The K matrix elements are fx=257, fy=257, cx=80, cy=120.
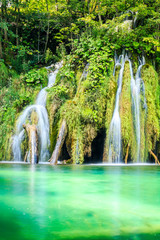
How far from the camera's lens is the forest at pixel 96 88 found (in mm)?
8688

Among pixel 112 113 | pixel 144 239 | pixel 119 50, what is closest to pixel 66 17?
pixel 119 50

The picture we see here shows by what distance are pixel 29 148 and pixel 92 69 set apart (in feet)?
12.5

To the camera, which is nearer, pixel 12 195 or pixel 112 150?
pixel 12 195

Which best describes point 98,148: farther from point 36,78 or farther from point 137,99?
point 36,78

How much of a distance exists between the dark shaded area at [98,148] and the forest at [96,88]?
0.04 meters

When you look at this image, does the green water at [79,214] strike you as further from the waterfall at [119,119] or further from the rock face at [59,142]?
the waterfall at [119,119]

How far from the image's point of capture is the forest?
8.69 meters

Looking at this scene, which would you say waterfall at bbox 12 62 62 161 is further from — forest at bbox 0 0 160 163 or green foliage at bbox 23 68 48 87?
green foliage at bbox 23 68 48 87

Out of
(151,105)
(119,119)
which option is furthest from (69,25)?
(119,119)

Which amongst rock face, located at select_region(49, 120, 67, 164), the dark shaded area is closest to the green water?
rock face, located at select_region(49, 120, 67, 164)

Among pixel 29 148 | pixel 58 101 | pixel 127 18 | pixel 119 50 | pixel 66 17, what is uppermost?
pixel 66 17

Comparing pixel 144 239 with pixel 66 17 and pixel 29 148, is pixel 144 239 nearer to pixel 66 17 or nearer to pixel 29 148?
pixel 29 148

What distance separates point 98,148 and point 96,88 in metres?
2.16

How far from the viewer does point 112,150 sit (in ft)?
28.6
